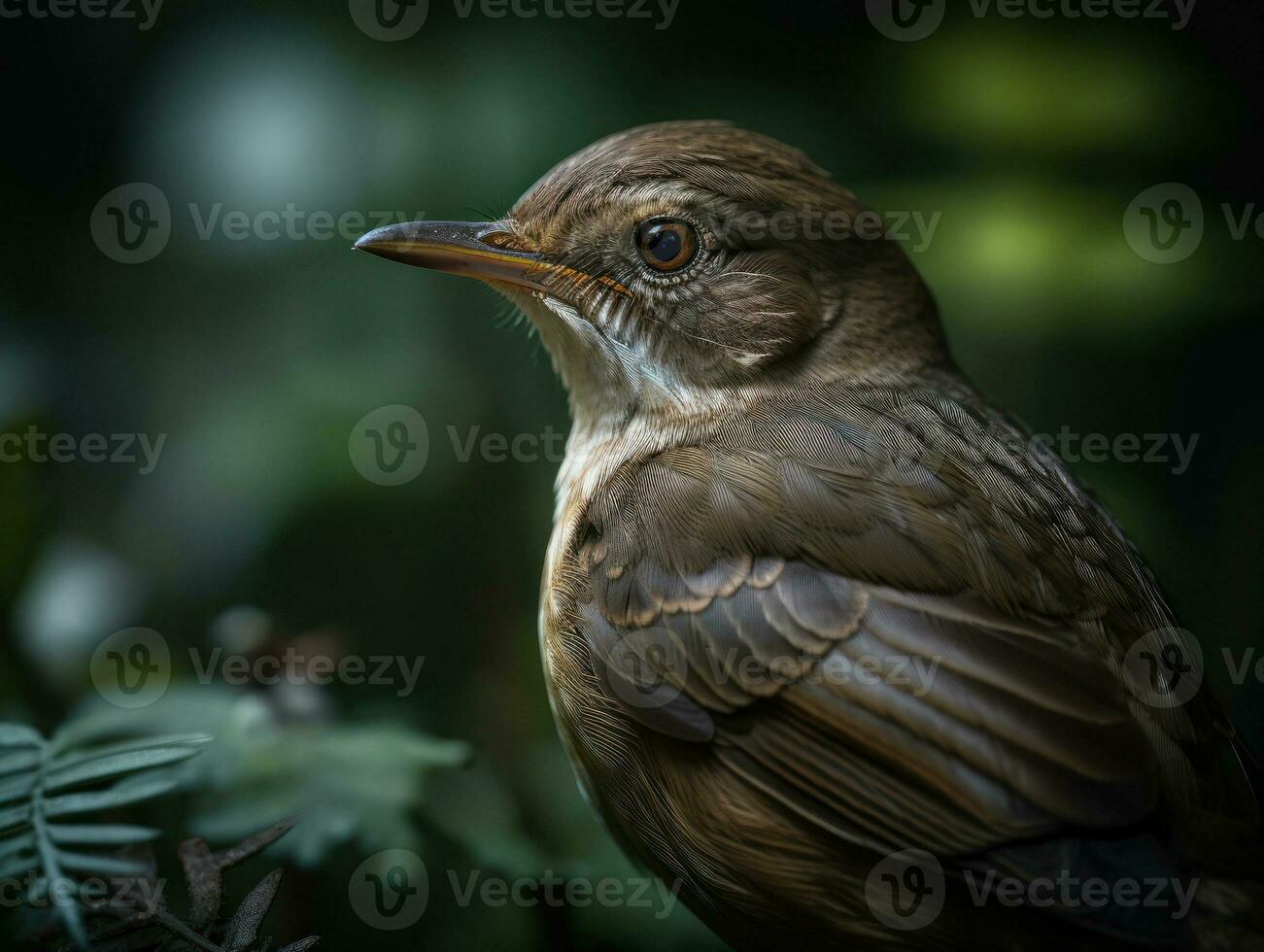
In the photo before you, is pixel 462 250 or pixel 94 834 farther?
pixel 462 250

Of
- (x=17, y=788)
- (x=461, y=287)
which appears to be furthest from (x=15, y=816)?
(x=461, y=287)

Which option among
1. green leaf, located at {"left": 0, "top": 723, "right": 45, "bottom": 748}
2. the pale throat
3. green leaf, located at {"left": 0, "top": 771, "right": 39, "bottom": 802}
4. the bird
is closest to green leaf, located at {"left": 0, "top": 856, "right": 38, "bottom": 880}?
green leaf, located at {"left": 0, "top": 771, "right": 39, "bottom": 802}

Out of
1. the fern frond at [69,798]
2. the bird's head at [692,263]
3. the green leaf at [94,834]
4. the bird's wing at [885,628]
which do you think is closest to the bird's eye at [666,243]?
the bird's head at [692,263]

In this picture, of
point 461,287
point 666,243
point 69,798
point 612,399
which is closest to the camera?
point 69,798

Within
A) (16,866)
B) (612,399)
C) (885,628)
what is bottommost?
(16,866)

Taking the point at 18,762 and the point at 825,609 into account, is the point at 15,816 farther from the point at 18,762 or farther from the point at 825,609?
the point at 825,609

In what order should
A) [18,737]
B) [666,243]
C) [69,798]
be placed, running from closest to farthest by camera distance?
[69,798] < [18,737] < [666,243]

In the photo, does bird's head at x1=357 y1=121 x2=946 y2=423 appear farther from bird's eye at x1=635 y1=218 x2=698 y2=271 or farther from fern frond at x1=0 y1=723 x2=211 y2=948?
fern frond at x1=0 y1=723 x2=211 y2=948

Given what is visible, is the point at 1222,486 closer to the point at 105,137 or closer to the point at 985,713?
the point at 985,713
